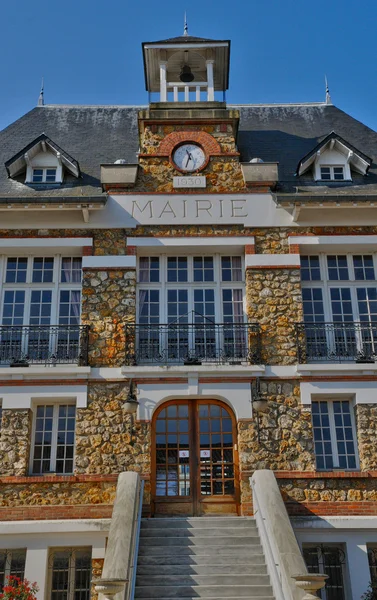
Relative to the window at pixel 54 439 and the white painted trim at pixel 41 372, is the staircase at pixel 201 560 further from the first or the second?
the white painted trim at pixel 41 372

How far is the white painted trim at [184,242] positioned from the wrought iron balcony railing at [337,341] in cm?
207

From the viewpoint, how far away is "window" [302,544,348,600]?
1158cm

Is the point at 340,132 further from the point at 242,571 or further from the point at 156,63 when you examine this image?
the point at 242,571

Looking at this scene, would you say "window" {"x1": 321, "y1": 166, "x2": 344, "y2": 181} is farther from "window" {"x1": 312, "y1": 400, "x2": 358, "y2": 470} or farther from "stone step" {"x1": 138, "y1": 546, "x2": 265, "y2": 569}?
"stone step" {"x1": 138, "y1": 546, "x2": 265, "y2": 569}

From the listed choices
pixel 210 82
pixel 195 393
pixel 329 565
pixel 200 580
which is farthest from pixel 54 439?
pixel 210 82

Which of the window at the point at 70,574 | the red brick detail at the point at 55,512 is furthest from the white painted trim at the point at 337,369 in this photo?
the window at the point at 70,574

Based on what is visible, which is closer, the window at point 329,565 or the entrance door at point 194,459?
the window at point 329,565

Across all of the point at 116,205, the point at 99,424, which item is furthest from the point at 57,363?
the point at 116,205

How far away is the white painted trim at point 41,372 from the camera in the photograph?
12.7 metres

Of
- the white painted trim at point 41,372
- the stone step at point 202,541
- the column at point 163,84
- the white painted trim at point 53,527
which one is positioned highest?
the column at point 163,84

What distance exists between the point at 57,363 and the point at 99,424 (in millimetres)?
1469

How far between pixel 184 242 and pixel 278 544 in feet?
20.6

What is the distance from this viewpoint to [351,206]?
13.6 m

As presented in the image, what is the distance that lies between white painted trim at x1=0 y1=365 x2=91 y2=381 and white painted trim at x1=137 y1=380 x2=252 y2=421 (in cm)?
113
